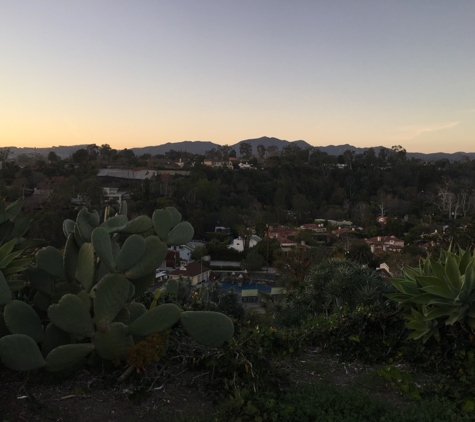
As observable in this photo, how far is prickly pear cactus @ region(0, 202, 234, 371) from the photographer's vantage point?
2.06 m

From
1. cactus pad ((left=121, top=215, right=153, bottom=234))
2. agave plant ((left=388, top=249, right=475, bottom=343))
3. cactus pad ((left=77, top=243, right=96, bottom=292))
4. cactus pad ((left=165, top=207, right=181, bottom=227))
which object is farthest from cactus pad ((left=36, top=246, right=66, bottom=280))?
agave plant ((left=388, top=249, right=475, bottom=343))

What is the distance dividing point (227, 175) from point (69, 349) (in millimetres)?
41098

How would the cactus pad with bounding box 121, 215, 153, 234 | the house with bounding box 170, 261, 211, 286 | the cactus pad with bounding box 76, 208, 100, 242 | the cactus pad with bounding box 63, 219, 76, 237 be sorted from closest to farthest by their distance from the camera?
the cactus pad with bounding box 76, 208, 100, 242 < the cactus pad with bounding box 121, 215, 153, 234 < the cactus pad with bounding box 63, 219, 76, 237 < the house with bounding box 170, 261, 211, 286

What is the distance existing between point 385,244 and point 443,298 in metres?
23.6

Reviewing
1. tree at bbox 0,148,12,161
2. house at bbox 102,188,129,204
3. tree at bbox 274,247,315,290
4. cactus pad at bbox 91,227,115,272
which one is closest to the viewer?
cactus pad at bbox 91,227,115,272

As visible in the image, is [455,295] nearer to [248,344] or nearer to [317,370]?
[317,370]

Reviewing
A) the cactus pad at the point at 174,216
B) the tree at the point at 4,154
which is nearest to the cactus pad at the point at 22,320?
the cactus pad at the point at 174,216

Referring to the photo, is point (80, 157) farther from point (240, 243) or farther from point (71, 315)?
point (71, 315)

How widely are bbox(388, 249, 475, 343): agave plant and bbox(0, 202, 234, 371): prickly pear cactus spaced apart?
120 centimetres

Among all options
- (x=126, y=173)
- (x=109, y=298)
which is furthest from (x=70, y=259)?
(x=126, y=173)

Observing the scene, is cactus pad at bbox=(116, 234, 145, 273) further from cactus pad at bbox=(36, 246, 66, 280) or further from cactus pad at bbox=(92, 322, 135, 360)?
cactus pad at bbox=(36, 246, 66, 280)

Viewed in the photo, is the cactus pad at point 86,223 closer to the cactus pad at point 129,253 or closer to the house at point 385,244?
the cactus pad at point 129,253

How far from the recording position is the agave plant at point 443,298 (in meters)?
2.59

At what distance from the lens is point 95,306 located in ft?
6.90
